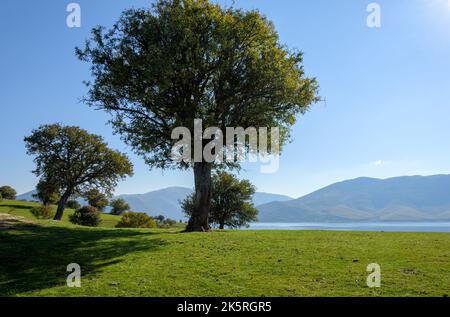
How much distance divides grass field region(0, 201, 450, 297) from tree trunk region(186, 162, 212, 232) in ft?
27.6

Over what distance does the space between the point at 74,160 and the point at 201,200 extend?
49871 mm

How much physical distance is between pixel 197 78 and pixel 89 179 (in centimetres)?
5192

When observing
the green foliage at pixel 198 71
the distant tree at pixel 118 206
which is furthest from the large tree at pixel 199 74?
the distant tree at pixel 118 206

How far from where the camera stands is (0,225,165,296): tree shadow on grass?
57.5 ft

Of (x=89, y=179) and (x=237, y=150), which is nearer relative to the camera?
(x=237, y=150)

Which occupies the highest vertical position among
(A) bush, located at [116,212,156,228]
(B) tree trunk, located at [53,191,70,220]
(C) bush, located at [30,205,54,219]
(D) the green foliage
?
(D) the green foliage

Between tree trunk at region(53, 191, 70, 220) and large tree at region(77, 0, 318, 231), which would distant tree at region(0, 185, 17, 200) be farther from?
large tree at region(77, 0, 318, 231)

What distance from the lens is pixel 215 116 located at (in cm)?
3838

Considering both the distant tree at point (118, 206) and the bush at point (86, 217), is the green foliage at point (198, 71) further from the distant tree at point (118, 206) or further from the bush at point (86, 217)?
the distant tree at point (118, 206)

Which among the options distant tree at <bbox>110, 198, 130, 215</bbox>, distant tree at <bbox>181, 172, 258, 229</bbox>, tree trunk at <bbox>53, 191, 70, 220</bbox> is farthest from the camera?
distant tree at <bbox>110, 198, 130, 215</bbox>

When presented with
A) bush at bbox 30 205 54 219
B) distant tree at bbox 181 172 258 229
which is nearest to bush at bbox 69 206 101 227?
bush at bbox 30 205 54 219

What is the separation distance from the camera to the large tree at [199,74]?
1373 inches
